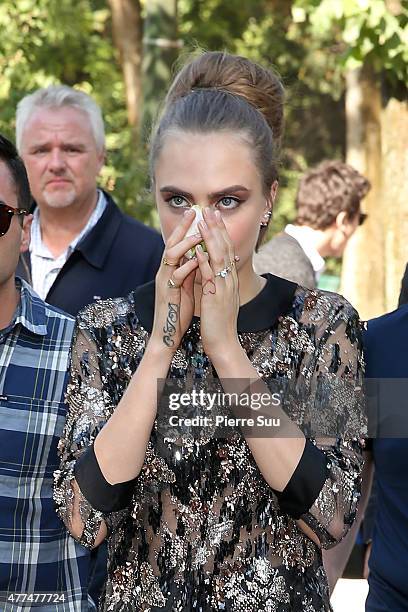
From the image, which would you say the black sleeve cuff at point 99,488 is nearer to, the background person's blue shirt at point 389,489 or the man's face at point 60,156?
the background person's blue shirt at point 389,489

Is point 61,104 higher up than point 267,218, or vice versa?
point 61,104

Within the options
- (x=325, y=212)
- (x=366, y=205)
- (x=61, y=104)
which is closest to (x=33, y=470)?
(x=61, y=104)

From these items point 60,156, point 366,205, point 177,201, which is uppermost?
point 366,205

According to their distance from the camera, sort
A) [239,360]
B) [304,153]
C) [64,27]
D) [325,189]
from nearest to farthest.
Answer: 1. [239,360]
2. [325,189]
3. [64,27]
4. [304,153]

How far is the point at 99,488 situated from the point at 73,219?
3.02 meters

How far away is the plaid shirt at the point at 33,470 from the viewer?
2.86 metres

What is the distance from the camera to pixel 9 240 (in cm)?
304

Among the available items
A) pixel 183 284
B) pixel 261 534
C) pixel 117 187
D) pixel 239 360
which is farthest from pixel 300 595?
pixel 117 187

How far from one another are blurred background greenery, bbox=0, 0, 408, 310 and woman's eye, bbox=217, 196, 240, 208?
A: 707mm

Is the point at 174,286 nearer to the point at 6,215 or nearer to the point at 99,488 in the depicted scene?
the point at 99,488

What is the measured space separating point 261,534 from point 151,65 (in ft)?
34.5

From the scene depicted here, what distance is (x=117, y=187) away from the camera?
8.70m

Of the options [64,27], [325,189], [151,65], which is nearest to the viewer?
[325,189]

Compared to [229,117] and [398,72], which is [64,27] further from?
[229,117]
